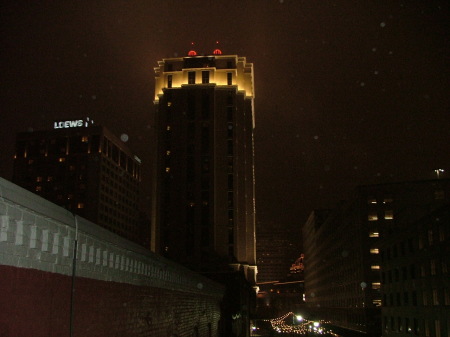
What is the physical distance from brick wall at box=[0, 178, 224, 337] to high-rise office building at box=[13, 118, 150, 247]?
116411 mm

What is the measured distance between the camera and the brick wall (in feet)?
23.7

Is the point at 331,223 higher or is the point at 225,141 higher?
the point at 225,141

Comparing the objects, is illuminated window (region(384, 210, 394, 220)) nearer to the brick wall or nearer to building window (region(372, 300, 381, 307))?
building window (region(372, 300, 381, 307))

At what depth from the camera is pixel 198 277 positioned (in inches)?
1120

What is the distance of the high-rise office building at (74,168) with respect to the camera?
130125 millimetres

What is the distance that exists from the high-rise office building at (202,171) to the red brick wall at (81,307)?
2449 inches

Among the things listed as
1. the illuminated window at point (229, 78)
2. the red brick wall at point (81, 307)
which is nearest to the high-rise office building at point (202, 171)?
the illuminated window at point (229, 78)

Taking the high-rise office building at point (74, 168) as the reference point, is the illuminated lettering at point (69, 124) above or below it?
above

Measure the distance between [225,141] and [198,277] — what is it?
59762mm

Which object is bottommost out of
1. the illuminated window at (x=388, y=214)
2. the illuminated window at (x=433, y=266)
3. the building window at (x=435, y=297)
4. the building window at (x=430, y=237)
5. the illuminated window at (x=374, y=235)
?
the building window at (x=435, y=297)

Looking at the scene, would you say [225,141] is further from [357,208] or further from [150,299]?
[150,299]

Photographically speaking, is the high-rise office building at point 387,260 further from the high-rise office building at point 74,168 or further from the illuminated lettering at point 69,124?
the illuminated lettering at point 69,124

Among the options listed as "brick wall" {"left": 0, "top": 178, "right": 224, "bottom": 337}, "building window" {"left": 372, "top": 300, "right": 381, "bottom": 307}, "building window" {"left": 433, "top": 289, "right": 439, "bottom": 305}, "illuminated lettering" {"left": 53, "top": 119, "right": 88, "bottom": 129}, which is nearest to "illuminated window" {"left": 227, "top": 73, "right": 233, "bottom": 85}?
"building window" {"left": 372, "top": 300, "right": 381, "bottom": 307}

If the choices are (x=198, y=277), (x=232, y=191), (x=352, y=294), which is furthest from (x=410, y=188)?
(x=198, y=277)
